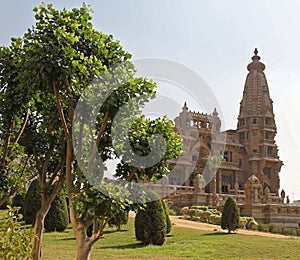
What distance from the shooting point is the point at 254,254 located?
16.1 m

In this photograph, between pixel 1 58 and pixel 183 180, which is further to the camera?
pixel 183 180

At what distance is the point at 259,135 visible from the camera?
6325 cm

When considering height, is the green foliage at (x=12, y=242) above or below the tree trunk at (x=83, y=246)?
above

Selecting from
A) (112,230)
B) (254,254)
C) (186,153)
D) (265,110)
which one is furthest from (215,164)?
(254,254)

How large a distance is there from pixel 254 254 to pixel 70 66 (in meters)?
11.7

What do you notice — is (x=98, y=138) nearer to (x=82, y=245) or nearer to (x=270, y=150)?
(x=82, y=245)

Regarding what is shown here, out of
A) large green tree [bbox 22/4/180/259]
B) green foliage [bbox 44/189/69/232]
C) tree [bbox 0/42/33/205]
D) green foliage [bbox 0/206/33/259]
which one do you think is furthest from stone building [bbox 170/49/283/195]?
green foliage [bbox 0/206/33/259]

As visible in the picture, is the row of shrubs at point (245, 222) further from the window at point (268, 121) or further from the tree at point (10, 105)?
the window at point (268, 121)

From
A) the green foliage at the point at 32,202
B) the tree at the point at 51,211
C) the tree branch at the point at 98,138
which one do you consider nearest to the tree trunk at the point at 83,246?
the tree branch at the point at 98,138

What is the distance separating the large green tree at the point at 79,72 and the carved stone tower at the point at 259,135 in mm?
56242

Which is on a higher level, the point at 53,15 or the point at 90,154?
the point at 53,15

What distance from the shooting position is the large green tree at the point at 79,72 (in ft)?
23.9

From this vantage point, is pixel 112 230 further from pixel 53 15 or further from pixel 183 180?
pixel 183 180

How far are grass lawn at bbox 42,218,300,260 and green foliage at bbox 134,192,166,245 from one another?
16.3 inches
